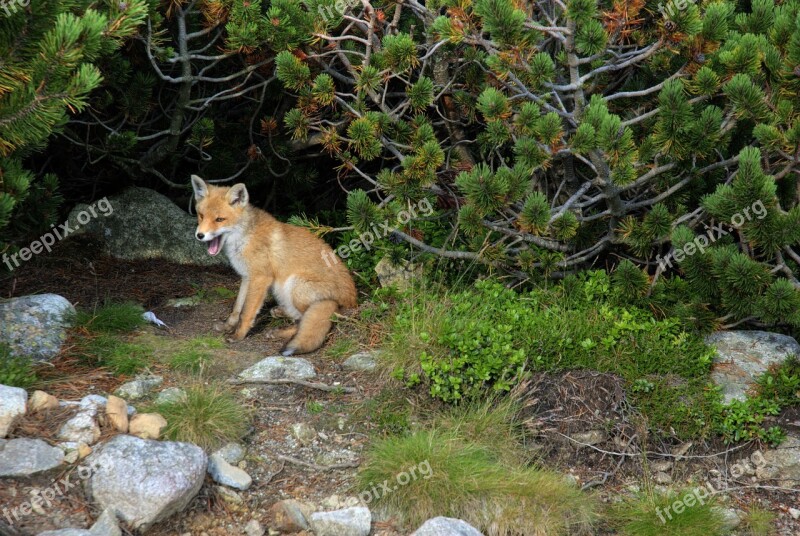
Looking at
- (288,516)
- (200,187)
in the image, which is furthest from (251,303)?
(288,516)

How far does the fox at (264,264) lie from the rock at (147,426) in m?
1.85

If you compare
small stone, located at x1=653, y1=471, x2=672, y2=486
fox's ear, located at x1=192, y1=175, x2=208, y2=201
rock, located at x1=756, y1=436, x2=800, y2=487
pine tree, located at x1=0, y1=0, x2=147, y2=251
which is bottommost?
small stone, located at x1=653, y1=471, x2=672, y2=486

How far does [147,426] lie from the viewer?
496 cm

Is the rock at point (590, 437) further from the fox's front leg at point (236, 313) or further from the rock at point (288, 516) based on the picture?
the fox's front leg at point (236, 313)

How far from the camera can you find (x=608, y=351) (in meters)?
5.99

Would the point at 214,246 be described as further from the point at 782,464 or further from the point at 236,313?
the point at 782,464

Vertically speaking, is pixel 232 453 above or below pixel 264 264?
below

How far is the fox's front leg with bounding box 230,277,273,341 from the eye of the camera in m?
6.93

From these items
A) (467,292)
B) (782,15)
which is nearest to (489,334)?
(467,292)

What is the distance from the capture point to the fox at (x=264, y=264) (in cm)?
696

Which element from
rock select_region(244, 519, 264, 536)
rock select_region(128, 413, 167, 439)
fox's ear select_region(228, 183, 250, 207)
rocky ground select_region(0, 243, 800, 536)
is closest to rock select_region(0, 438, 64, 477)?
rocky ground select_region(0, 243, 800, 536)

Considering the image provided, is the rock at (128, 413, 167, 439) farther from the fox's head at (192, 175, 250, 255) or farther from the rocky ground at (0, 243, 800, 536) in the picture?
the fox's head at (192, 175, 250, 255)

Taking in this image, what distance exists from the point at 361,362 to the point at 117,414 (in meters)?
1.97

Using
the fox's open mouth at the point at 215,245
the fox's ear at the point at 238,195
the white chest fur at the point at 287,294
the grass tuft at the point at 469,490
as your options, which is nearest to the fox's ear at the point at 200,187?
the fox's ear at the point at 238,195
